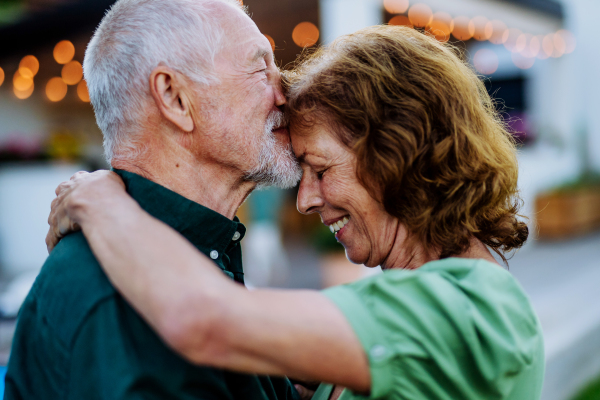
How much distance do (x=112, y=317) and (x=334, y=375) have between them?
53 centimetres

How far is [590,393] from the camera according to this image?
424 centimetres

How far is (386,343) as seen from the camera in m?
1.03

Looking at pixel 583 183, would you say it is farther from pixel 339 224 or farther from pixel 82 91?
pixel 82 91

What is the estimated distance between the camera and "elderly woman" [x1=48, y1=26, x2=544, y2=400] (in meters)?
0.98

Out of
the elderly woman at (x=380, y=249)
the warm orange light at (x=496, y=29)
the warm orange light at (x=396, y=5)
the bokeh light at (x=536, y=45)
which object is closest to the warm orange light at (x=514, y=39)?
the warm orange light at (x=496, y=29)

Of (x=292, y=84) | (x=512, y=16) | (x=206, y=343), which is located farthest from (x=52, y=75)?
(x=206, y=343)

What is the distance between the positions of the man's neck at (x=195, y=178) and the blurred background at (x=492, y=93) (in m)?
1.02

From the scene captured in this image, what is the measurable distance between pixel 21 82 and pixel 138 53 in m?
9.75

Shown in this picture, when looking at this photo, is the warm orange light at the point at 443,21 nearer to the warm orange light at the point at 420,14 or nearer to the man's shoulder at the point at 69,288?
the warm orange light at the point at 420,14

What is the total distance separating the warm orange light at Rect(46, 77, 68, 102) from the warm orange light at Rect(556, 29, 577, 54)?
440 inches

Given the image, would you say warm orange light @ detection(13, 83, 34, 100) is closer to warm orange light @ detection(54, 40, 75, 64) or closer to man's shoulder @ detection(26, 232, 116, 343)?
warm orange light @ detection(54, 40, 75, 64)

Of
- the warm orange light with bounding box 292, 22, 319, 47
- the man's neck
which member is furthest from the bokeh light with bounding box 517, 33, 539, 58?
the man's neck

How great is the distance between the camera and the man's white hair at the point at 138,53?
4.68ft

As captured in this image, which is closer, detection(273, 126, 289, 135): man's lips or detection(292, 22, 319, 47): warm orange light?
detection(273, 126, 289, 135): man's lips
